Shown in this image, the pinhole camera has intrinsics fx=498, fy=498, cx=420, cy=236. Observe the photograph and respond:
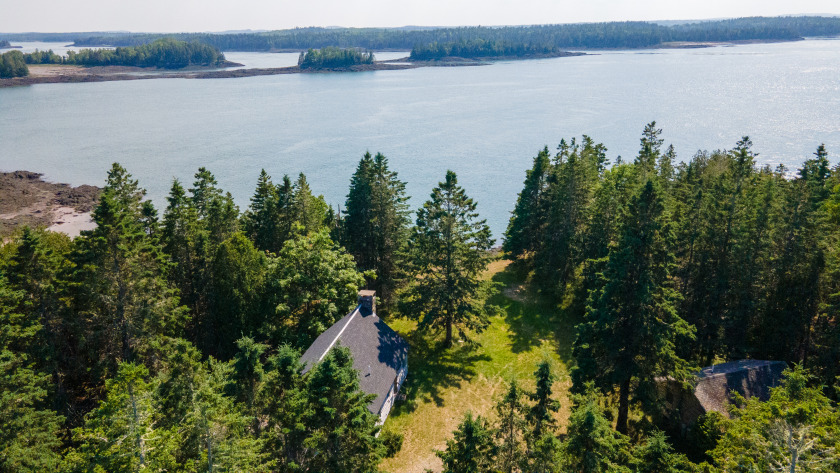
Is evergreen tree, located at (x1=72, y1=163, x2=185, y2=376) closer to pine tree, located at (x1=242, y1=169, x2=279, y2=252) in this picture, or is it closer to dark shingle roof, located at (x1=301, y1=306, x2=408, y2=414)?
dark shingle roof, located at (x1=301, y1=306, x2=408, y2=414)

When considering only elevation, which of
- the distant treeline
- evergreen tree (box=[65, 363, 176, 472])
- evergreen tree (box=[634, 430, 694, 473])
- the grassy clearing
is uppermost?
the distant treeline

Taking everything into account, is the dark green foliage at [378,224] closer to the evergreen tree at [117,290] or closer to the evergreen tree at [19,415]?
the evergreen tree at [117,290]

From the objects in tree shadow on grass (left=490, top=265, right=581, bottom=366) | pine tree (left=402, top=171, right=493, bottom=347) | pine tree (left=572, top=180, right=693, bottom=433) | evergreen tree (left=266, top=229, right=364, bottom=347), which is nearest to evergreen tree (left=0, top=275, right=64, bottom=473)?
evergreen tree (left=266, top=229, right=364, bottom=347)

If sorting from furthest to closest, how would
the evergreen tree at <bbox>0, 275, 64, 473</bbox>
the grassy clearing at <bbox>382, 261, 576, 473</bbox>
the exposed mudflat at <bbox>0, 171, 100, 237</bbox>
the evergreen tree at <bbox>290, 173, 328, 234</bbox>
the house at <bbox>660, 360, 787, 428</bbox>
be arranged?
the exposed mudflat at <bbox>0, 171, 100, 237</bbox> → the evergreen tree at <bbox>290, 173, 328, 234</bbox> → the grassy clearing at <bbox>382, 261, 576, 473</bbox> → the house at <bbox>660, 360, 787, 428</bbox> → the evergreen tree at <bbox>0, 275, 64, 473</bbox>

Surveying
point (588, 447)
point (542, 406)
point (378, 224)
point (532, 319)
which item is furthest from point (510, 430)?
point (378, 224)

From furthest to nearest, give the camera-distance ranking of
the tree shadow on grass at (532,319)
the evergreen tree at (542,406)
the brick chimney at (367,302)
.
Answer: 1. the tree shadow on grass at (532,319)
2. the brick chimney at (367,302)
3. the evergreen tree at (542,406)

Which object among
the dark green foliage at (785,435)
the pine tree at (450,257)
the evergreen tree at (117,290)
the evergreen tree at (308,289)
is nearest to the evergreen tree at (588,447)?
the dark green foliage at (785,435)

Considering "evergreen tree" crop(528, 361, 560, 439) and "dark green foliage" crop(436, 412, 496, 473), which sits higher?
"evergreen tree" crop(528, 361, 560, 439)
